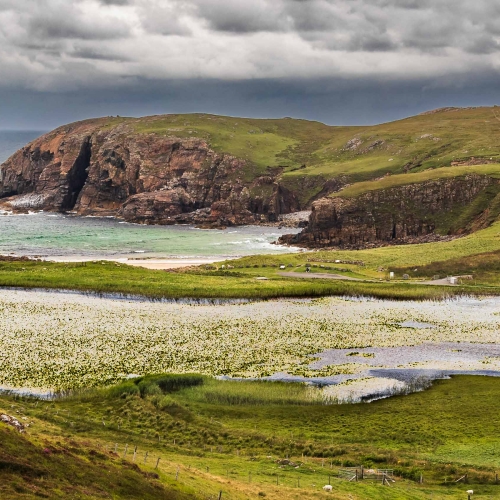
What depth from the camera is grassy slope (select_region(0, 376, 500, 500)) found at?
2867 centimetres

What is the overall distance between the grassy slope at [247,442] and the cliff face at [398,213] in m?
111

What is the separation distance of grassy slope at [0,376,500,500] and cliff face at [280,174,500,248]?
11053cm

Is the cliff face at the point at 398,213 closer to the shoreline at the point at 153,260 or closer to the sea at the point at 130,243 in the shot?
the sea at the point at 130,243

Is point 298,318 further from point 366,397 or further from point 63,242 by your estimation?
point 63,242

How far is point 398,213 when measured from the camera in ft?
552

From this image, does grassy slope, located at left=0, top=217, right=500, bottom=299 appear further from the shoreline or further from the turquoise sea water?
the turquoise sea water

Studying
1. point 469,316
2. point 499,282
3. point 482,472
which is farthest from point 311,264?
point 482,472

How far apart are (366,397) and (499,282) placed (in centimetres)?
6683

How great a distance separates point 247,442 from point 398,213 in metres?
135

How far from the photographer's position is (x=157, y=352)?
202ft

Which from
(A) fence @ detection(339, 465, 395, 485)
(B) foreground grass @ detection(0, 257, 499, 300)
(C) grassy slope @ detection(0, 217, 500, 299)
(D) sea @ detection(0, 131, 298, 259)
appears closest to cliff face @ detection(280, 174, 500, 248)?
(D) sea @ detection(0, 131, 298, 259)

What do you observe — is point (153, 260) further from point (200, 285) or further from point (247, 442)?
point (247, 442)

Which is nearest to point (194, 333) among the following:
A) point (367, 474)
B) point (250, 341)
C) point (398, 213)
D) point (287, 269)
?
point (250, 341)

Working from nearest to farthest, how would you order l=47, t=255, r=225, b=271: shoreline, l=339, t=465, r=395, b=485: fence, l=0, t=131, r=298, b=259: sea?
l=339, t=465, r=395, b=485: fence → l=47, t=255, r=225, b=271: shoreline → l=0, t=131, r=298, b=259: sea
